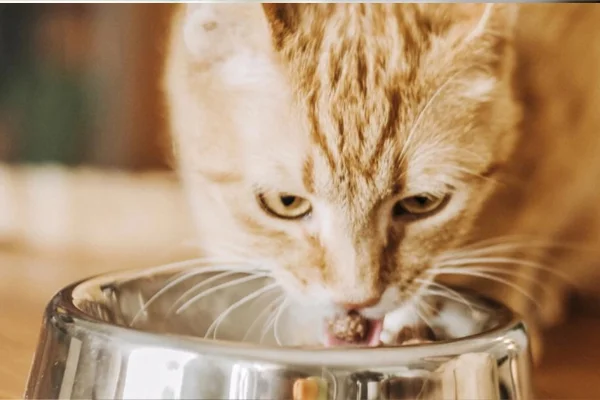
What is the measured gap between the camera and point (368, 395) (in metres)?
0.26

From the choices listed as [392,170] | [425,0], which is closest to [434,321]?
[392,170]

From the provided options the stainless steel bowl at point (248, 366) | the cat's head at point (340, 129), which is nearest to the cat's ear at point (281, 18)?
the cat's head at point (340, 129)

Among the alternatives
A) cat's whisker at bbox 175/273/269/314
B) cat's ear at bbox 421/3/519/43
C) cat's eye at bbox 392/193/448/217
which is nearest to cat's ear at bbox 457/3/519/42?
cat's ear at bbox 421/3/519/43

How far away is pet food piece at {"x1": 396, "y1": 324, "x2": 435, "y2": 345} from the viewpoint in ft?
1.29

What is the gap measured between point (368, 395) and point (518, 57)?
31 centimetres

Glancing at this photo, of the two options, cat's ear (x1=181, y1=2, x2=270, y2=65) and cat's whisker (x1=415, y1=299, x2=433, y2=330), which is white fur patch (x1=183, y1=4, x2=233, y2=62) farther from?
cat's whisker (x1=415, y1=299, x2=433, y2=330)

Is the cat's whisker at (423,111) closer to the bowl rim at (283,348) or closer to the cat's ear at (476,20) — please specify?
the cat's ear at (476,20)

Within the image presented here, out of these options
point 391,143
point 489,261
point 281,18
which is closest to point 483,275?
point 489,261

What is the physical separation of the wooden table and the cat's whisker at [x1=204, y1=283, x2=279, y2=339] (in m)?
0.07

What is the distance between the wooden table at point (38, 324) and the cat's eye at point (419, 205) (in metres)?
0.12

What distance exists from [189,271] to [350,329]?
0.12 meters

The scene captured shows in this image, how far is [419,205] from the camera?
491mm

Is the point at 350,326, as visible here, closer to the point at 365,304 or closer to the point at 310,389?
the point at 365,304

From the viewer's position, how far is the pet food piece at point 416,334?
39cm
